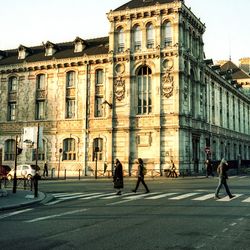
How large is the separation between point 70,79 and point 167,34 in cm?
1155

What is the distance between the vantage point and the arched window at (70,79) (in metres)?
44.0

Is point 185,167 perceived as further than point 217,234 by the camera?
Yes

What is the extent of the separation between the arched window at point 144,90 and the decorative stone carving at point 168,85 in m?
1.67

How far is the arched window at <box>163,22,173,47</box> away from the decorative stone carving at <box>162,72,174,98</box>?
10.3ft

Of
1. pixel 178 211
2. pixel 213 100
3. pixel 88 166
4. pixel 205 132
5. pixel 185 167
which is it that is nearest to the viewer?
pixel 178 211

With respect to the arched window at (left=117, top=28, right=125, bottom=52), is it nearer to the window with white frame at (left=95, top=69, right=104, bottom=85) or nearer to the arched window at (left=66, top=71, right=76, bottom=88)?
the window with white frame at (left=95, top=69, right=104, bottom=85)

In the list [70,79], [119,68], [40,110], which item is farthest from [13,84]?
[119,68]

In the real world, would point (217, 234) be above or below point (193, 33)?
below

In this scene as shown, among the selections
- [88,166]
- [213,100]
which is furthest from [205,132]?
[88,166]

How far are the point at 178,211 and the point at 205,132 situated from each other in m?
33.1

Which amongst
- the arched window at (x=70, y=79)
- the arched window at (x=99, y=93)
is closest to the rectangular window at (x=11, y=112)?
the arched window at (x=70, y=79)

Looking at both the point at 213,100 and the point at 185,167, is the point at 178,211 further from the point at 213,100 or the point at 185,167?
the point at 213,100

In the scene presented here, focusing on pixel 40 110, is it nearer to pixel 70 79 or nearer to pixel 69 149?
pixel 70 79

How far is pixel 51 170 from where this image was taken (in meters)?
43.1
